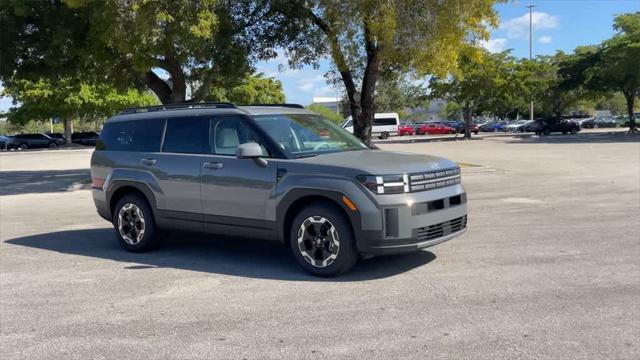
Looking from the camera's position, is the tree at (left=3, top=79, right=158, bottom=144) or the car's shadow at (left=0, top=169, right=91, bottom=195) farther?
the tree at (left=3, top=79, right=158, bottom=144)

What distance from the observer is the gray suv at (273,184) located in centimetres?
619

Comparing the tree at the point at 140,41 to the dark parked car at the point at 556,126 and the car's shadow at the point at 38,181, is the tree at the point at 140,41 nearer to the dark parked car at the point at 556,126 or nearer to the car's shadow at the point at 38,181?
the car's shadow at the point at 38,181

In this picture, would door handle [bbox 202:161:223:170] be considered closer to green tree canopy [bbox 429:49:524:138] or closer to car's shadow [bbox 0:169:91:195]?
car's shadow [bbox 0:169:91:195]

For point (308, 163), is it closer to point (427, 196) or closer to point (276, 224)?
point (276, 224)

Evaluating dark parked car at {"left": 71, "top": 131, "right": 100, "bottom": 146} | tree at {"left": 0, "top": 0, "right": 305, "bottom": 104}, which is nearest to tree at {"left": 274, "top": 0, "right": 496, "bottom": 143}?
tree at {"left": 0, "top": 0, "right": 305, "bottom": 104}

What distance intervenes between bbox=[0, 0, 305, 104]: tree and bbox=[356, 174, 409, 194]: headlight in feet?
35.8

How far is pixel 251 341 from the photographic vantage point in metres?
4.76

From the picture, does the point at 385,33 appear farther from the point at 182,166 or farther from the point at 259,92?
the point at 259,92

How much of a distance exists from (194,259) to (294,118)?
2115 mm

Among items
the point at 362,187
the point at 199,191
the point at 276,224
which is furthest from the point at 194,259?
the point at 362,187

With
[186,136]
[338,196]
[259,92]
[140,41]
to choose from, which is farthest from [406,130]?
[338,196]

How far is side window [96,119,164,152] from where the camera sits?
795 centimetres

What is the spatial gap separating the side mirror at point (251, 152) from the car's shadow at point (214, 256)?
124 cm

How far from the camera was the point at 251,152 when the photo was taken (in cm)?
663
